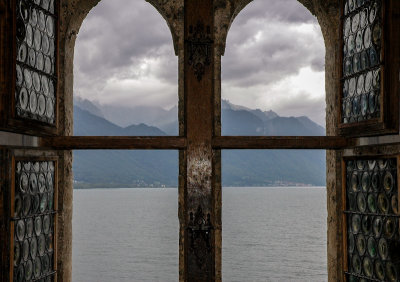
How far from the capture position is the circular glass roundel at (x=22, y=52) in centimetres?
467

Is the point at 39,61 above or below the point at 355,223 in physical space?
above

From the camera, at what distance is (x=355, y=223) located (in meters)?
5.33

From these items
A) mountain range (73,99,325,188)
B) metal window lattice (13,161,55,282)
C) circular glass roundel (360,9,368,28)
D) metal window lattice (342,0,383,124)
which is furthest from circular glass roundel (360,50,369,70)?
mountain range (73,99,325,188)

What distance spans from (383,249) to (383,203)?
1.34 feet

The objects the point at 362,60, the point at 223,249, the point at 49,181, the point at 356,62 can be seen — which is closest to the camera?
the point at 362,60

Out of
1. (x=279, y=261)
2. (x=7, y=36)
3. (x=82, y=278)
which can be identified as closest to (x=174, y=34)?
(x=7, y=36)

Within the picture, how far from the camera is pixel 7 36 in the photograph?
439 centimetres

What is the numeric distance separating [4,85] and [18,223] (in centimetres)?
124

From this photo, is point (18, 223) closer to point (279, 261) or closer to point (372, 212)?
point (372, 212)

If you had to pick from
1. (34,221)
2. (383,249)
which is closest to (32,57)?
(34,221)

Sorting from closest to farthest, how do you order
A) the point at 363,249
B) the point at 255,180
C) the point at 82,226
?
1. the point at 363,249
2. the point at 82,226
3. the point at 255,180

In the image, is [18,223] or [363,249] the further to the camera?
[363,249]

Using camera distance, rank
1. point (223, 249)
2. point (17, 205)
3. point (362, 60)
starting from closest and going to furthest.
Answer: point (17, 205)
point (362, 60)
point (223, 249)

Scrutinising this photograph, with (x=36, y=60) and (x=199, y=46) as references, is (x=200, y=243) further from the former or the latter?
(x=36, y=60)
